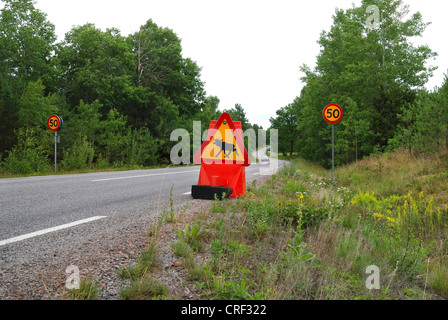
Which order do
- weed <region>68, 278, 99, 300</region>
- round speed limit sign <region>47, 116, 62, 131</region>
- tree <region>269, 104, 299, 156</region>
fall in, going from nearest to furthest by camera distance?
weed <region>68, 278, 99, 300</region> < round speed limit sign <region>47, 116, 62, 131</region> < tree <region>269, 104, 299, 156</region>

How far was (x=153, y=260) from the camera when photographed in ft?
8.84

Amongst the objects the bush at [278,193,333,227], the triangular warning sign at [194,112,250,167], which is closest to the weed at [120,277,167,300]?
the bush at [278,193,333,227]

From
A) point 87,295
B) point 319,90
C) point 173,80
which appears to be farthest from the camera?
point 173,80

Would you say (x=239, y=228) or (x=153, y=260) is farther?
(x=239, y=228)

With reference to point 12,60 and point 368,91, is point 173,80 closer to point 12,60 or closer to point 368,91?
point 12,60

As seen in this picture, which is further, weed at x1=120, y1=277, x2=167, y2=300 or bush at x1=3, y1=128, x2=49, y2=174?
bush at x1=3, y1=128, x2=49, y2=174

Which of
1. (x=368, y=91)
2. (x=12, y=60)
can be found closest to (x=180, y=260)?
(x=368, y=91)

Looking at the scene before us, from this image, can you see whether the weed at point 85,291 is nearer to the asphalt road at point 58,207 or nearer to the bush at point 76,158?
the asphalt road at point 58,207

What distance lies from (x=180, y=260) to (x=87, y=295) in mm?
943

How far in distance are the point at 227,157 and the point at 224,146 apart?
0.76ft

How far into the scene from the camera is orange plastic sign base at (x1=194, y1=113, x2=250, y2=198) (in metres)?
6.00

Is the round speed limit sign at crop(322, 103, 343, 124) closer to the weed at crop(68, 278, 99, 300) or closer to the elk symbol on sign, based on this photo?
the elk symbol on sign
